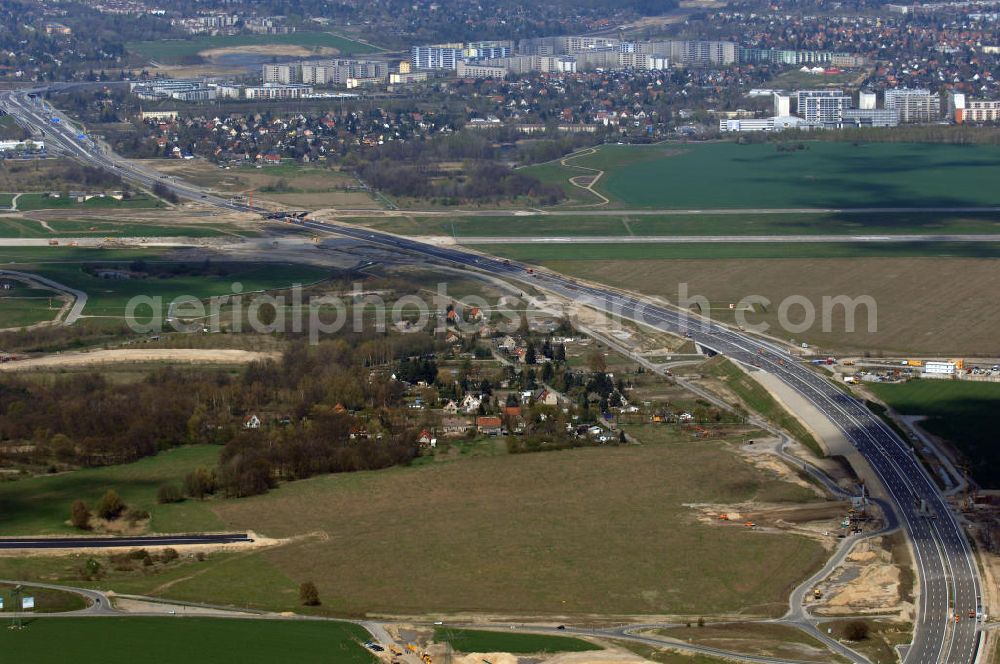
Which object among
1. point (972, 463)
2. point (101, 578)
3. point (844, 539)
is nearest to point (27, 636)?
point (101, 578)

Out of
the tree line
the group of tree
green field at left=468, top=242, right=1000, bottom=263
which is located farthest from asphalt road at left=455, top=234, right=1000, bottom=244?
the group of tree

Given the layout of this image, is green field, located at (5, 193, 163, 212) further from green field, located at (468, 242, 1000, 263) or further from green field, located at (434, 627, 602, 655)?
green field, located at (434, 627, 602, 655)

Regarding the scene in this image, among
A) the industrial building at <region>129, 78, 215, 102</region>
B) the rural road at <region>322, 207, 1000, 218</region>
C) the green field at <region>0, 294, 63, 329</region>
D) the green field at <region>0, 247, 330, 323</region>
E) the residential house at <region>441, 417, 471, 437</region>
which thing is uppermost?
the industrial building at <region>129, 78, 215, 102</region>

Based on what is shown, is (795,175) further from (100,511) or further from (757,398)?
(100,511)

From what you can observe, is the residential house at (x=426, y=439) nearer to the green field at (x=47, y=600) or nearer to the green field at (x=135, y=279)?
the green field at (x=47, y=600)

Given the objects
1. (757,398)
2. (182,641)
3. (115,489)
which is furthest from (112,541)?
(757,398)

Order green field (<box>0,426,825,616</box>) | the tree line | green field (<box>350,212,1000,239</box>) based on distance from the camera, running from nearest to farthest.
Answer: green field (<box>0,426,825,616</box>) < the tree line < green field (<box>350,212,1000,239</box>)
